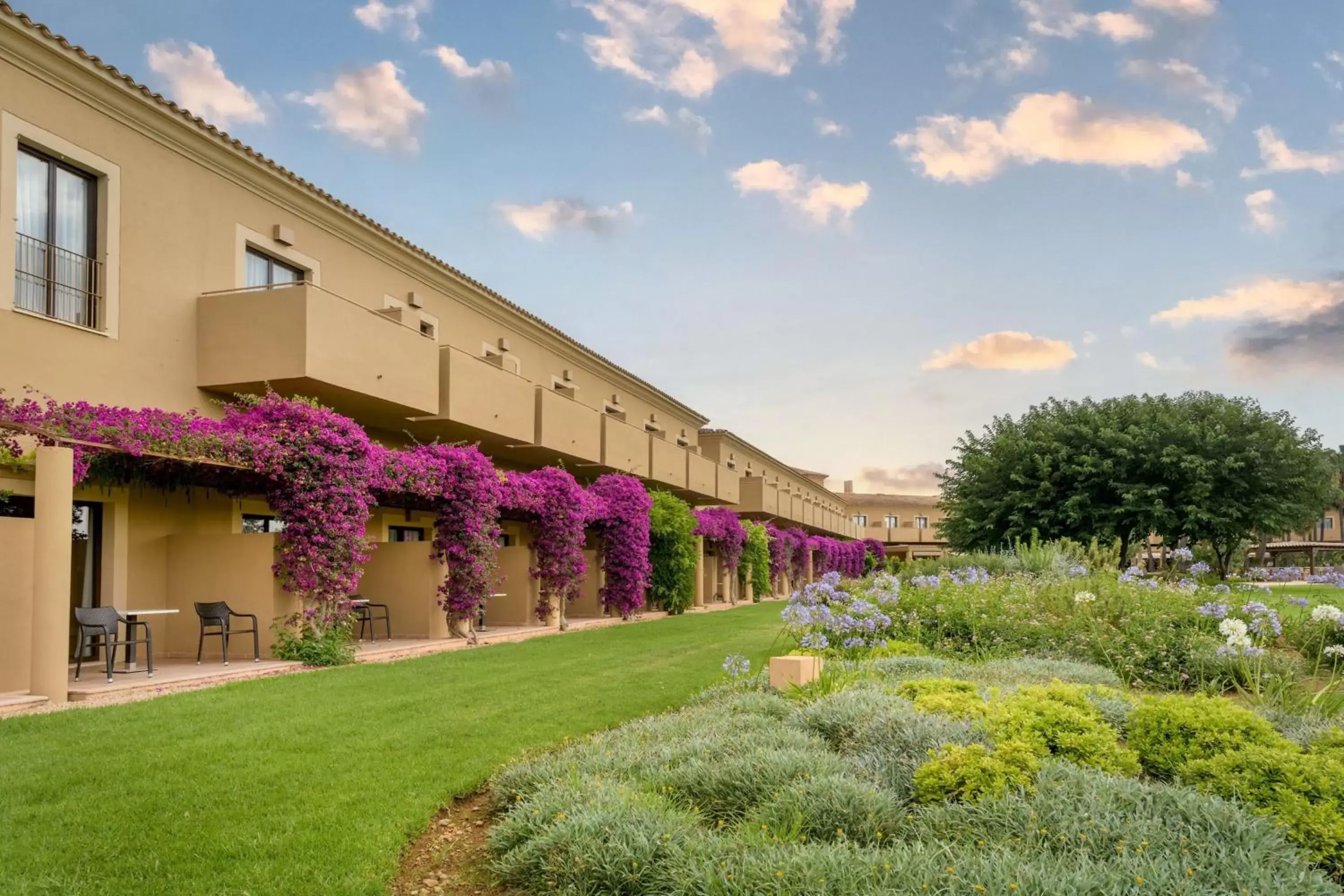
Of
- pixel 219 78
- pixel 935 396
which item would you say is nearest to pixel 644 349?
pixel 935 396

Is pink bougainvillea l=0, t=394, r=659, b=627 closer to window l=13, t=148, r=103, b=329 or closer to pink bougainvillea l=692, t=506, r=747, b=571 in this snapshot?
window l=13, t=148, r=103, b=329

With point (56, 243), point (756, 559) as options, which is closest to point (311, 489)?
point (56, 243)

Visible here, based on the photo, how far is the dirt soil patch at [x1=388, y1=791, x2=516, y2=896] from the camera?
4.30 meters

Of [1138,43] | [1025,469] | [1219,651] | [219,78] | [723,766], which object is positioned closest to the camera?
[723,766]

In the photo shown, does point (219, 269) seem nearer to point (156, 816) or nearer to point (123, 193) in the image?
point (123, 193)

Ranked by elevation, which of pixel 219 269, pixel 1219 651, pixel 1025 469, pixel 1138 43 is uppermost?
pixel 1138 43

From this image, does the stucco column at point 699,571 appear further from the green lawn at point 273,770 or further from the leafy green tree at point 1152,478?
the green lawn at point 273,770

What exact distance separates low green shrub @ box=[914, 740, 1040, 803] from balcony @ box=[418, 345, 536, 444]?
576 inches

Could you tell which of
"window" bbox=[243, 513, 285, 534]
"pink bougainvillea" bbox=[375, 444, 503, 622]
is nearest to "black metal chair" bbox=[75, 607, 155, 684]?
"window" bbox=[243, 513, 285, 534]

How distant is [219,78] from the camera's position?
15.7 meters

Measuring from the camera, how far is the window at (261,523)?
14.8 m

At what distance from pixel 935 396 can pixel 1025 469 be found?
7.80 m

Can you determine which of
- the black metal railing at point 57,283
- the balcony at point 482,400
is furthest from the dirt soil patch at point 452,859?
the balcony at point 482,400

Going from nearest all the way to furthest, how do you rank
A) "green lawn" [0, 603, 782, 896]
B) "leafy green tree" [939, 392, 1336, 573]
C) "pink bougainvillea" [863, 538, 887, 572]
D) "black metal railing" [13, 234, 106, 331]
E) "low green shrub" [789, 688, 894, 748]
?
1. "green lawn" [0, 603, 782, 896]
2. "low green shrub" [789, 688, 894, 748]
3. "black metal railing" [13, 234, 106, 331]
4. "leafy green tree" [939, 392, 1336, 573]
5. "pink bougainvillea" [863, 538, 887, 572]
